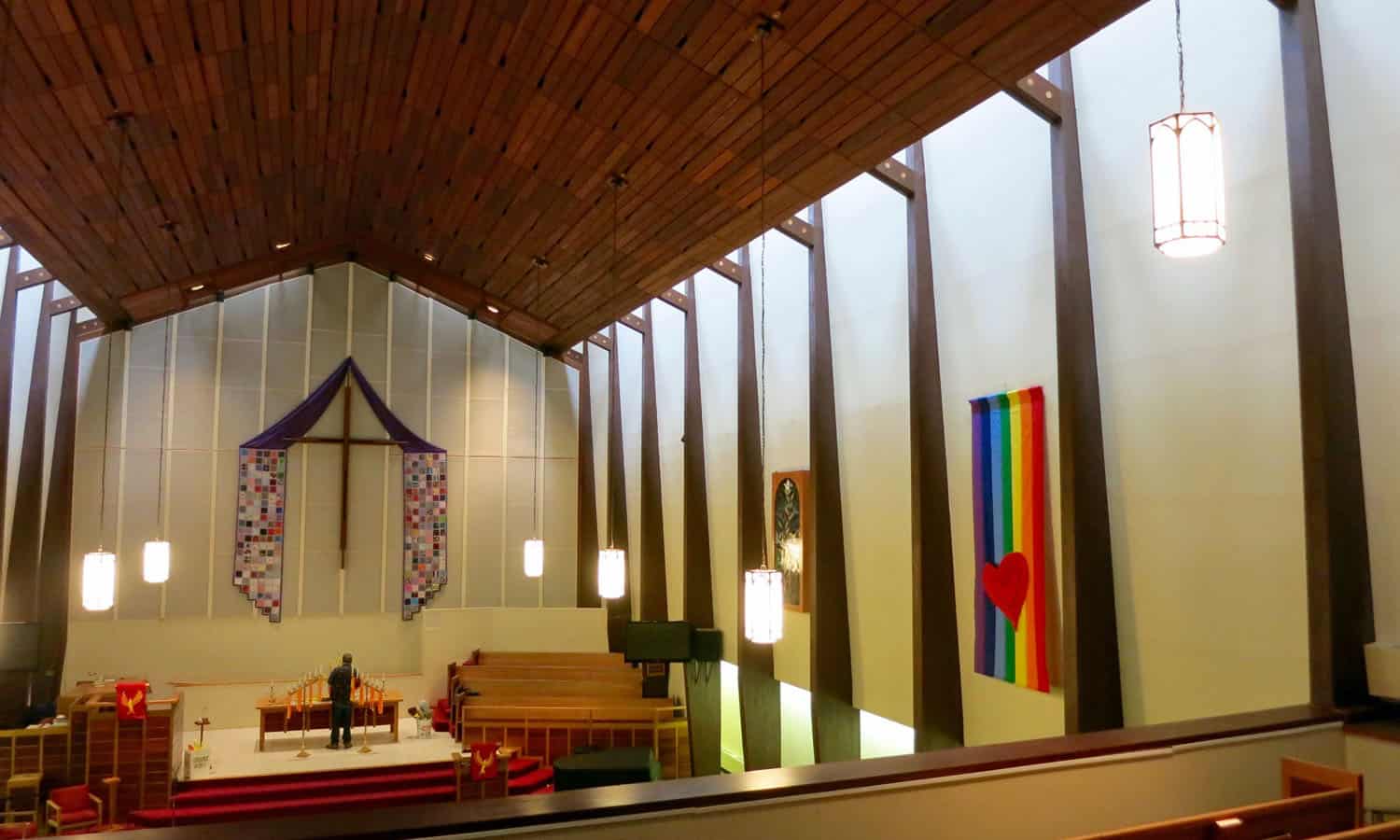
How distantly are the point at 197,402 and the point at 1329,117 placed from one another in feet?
36.8

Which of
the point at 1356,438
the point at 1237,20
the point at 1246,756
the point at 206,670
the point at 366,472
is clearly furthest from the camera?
the point at 366,472

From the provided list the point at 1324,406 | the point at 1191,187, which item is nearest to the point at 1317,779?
the point at 1324,406

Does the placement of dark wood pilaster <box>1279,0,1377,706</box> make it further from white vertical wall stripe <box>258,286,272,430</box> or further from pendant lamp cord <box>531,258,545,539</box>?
white vertical wall stripe <box>258,286,272,430</box>

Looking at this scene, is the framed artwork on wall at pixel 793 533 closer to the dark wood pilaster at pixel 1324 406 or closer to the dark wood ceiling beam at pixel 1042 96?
the dark wood ceiling beam at pixel 1042 96

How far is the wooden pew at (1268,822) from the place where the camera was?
2660 mm

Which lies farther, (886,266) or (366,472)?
(366,472)

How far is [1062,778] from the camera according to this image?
123 inches

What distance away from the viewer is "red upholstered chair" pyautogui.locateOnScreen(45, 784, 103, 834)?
720cm

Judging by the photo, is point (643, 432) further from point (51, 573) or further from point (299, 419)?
point (51, 573)

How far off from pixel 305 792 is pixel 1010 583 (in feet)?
19.9

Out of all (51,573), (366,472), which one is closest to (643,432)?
(366,472)

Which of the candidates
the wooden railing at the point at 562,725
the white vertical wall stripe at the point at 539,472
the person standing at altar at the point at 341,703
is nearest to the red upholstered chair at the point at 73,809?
the person standing at altar at the point at 341,703

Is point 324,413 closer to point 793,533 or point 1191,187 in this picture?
point 793,533

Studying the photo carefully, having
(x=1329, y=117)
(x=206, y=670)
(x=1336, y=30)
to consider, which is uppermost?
(x=1336, y=30)
